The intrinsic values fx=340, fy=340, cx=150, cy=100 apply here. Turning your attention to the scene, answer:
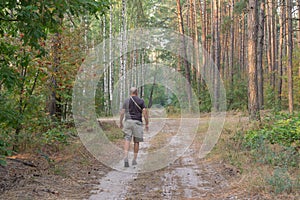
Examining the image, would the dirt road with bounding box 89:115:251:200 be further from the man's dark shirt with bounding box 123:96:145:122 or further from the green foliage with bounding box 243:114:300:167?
the man's dark shirt with bounding box 123:96:145:122

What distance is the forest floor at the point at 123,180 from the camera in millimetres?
5629

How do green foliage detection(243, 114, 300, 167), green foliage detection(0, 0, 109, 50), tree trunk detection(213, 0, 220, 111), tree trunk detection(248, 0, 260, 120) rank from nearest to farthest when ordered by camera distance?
green foliage detection(0, 0, 109, 50)
green foliage detection(243, 114, 300, 167)
tree trunk detection(248, 0, 260, 120)
tree trunk detection(213, 0, 220, 111)

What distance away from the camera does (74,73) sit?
11406mm

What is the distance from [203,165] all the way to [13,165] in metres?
4.48

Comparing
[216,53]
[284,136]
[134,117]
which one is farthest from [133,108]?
[216,53]

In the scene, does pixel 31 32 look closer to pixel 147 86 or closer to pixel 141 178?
pixel 141 178

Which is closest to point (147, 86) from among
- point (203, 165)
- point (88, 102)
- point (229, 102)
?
point (229, 102)

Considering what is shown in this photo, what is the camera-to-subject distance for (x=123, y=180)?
22.7ft

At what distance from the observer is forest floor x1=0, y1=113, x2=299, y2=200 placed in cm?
563

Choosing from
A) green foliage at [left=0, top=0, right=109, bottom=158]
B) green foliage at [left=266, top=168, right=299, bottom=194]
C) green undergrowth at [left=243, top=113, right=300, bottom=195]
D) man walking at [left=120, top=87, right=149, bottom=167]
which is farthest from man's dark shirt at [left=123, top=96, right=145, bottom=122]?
green foliage at [left=266, top=168, right=299, bottom=194]

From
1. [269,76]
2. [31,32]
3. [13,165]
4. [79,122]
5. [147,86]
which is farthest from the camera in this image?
[147,86]

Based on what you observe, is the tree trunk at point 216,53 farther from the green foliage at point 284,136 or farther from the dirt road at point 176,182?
the dirt road at point 176,182

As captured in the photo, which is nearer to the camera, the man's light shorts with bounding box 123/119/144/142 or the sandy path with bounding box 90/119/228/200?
the sandy path with bounding box 90/119/228/200

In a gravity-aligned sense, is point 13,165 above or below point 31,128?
below
